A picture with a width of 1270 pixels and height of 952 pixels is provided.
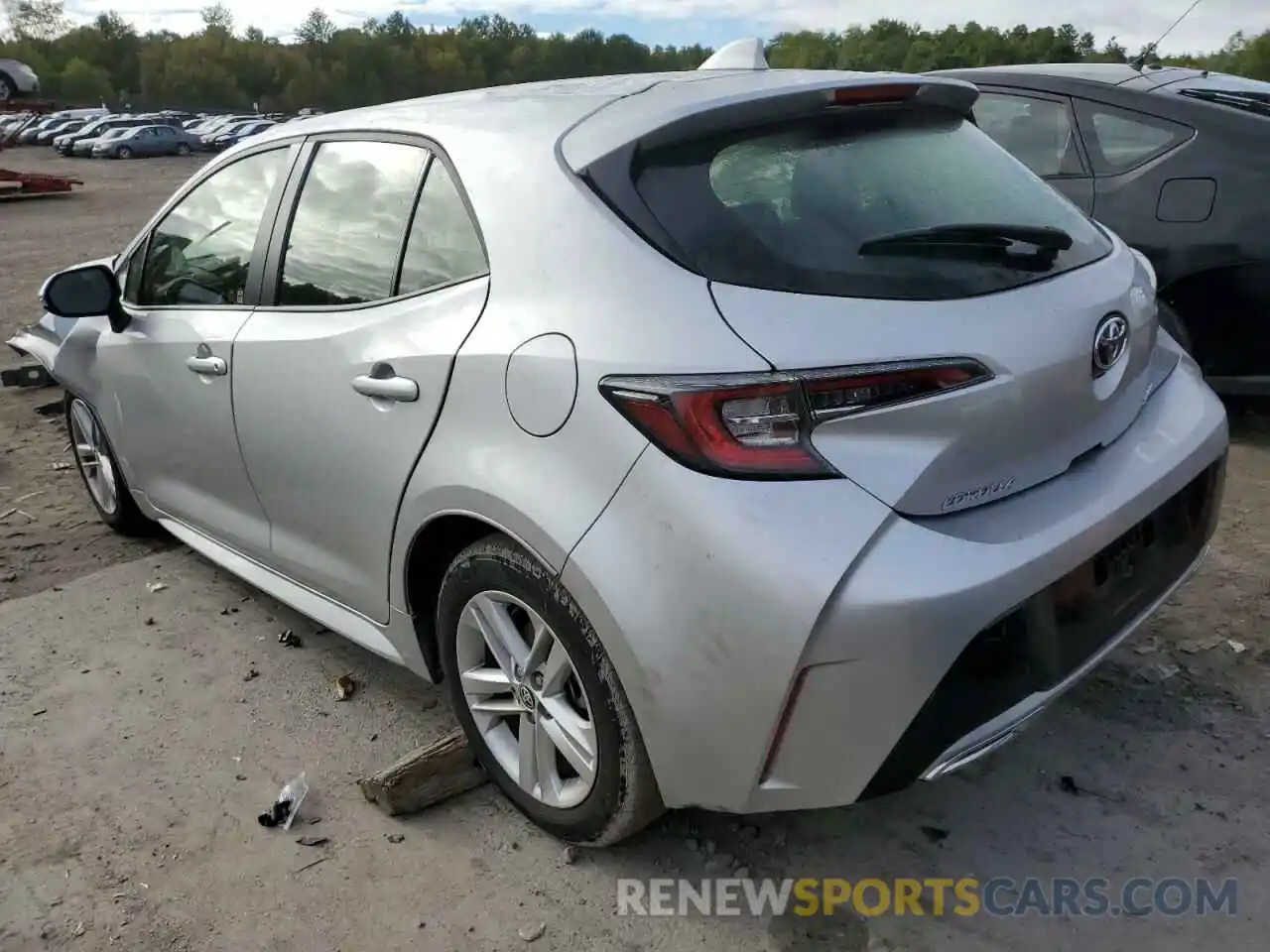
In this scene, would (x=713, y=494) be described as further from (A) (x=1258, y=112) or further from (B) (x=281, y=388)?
(A) (x=1258, y=112)

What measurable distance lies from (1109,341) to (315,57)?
11976 cm

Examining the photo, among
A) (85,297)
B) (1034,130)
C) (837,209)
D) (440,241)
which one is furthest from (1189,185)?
(85,297)

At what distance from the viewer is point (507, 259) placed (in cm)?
238

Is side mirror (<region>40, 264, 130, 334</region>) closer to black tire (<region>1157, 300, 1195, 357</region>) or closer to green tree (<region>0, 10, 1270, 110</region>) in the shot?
black tire (<region>1157, 300, 1195, 357</region>)

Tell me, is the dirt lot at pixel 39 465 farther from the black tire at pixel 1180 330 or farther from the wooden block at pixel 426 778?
the black tire at pixel 1180 330

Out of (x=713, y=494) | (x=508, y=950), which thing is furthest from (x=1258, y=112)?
(x=508, y=950)

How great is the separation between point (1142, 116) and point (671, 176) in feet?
Answer: 11.5

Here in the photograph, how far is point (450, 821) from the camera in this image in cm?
272

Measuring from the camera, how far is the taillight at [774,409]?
1.94 m

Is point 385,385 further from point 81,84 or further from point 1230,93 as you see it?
point 81,84

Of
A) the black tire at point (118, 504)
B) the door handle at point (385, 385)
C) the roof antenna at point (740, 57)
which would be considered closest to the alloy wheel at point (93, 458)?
the black tire at point (118, 504)

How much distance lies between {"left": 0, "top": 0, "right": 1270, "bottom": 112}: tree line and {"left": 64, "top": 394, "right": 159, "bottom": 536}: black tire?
181 feet

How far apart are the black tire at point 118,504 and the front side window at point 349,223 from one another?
5.47 feet

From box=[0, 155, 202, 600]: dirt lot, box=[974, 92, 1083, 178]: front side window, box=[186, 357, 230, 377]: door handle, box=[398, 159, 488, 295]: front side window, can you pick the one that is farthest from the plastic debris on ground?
box=[974, 92, 1083, 178]: front side window
